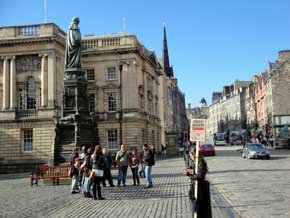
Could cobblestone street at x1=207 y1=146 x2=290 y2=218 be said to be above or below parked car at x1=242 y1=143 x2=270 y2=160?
below

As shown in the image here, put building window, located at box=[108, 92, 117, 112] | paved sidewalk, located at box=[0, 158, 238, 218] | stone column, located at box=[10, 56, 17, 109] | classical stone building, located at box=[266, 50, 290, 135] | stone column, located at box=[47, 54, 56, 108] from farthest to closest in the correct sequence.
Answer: classical stone building, located at box=[266, 50, 290, 135]
building window, located at box=[108, 92, 117, 112]
stone column, located at box=[10, 56, 17, 109]
stone column, located at box=[47, 54, 56, 108]
paved sidewalk, located at box=[0, 158, 238, 218]

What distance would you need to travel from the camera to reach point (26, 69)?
54.7 meters

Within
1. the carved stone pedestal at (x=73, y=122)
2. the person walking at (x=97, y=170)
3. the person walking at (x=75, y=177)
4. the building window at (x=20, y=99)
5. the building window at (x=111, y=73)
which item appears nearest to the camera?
the person walking at (x=97, y=170)

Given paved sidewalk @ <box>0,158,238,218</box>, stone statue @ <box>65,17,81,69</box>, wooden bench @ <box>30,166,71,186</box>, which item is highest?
stone statue @ <box>65,17,81,69</box>

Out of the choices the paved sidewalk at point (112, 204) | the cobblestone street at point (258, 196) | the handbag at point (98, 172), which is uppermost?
the handbag at point (98, 172)

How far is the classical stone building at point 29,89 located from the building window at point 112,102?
7.08m

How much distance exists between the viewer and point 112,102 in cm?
5894

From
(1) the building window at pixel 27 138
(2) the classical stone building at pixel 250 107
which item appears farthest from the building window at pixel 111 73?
(2) the classical stone building at pixel 250 107

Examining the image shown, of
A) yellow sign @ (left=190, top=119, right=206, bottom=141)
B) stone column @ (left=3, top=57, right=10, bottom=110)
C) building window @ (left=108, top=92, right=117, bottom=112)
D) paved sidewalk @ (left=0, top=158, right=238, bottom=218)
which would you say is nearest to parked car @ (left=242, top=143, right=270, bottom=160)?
building window @ (left=108, top=92, right=117, bottom=112)

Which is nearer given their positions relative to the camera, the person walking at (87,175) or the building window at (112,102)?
the person walking at (87,175)

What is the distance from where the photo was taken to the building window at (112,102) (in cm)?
5862

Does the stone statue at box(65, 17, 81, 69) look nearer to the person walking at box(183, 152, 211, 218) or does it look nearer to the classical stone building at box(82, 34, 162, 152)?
the person walking at box(183, 152, 211, 218)

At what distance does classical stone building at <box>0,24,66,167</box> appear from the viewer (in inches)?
2072

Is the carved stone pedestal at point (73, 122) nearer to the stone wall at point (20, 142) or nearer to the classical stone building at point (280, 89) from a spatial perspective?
the stone wall at point (20, 142)
